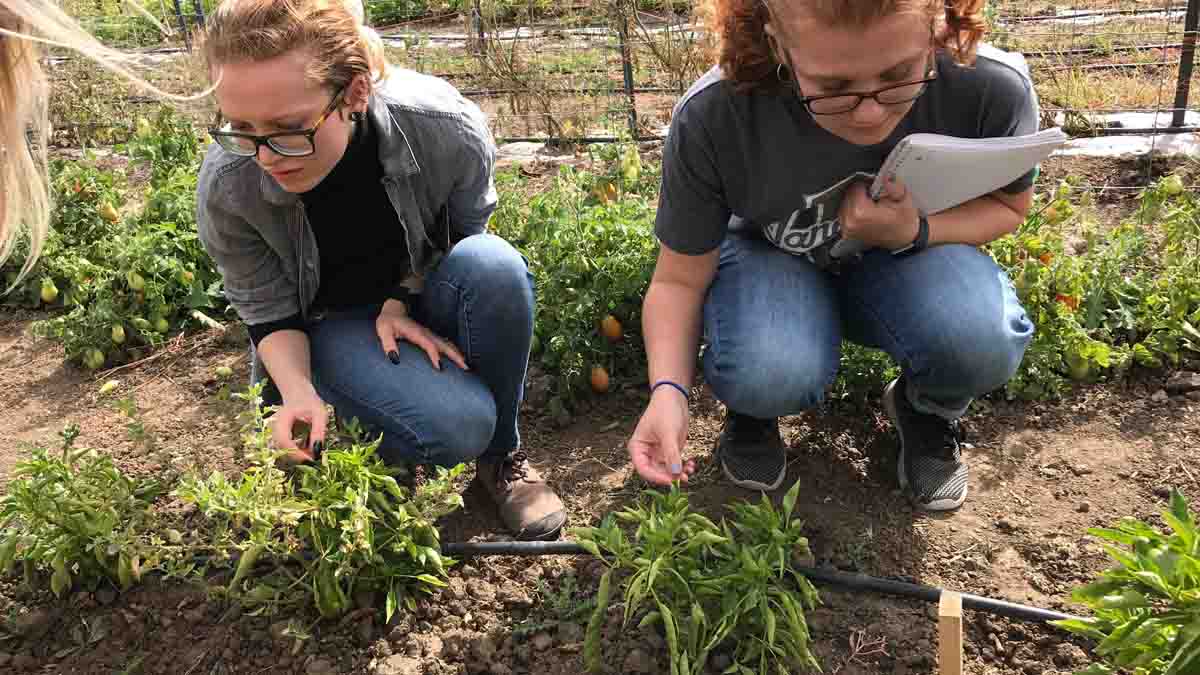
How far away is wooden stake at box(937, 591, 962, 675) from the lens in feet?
5.14

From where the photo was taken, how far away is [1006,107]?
1.94 m

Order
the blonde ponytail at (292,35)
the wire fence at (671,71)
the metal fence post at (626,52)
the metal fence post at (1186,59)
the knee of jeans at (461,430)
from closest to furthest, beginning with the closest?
the blonde ponytail at (292,35) < the knee of jeans at (461,430) < the metal fence post at (1186,59) < the wire fence at (671,71) < the metal fence post at (626,52)

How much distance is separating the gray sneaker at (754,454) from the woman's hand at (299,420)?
899 millimetres

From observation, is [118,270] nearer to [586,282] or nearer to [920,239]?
[586,282]

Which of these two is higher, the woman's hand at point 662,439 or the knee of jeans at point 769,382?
the woman's hand at point 662,439

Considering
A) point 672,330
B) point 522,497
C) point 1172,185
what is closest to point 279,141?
point 672,330

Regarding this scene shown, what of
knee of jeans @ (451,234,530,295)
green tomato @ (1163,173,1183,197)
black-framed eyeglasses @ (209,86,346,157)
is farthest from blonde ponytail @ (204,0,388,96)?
green tomato @ (1163,173,1183,197)

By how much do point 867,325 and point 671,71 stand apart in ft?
8.78

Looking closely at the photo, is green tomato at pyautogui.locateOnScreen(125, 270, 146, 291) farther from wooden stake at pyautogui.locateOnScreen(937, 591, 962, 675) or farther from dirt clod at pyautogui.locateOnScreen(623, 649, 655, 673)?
wooden stake at pyautogui.locateOnScreen(937, 591, 962, 675)

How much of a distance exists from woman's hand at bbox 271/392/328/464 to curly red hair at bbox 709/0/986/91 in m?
1.04

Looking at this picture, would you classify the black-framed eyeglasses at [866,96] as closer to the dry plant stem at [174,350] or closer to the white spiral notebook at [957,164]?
the white spiral notebook at [957,164]

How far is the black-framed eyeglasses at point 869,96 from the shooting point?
5.53 feet

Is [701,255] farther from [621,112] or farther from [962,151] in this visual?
[621,112]

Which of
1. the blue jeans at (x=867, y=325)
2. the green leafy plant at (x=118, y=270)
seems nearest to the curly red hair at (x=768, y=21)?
the blue jeans at (x=867, y=325)
